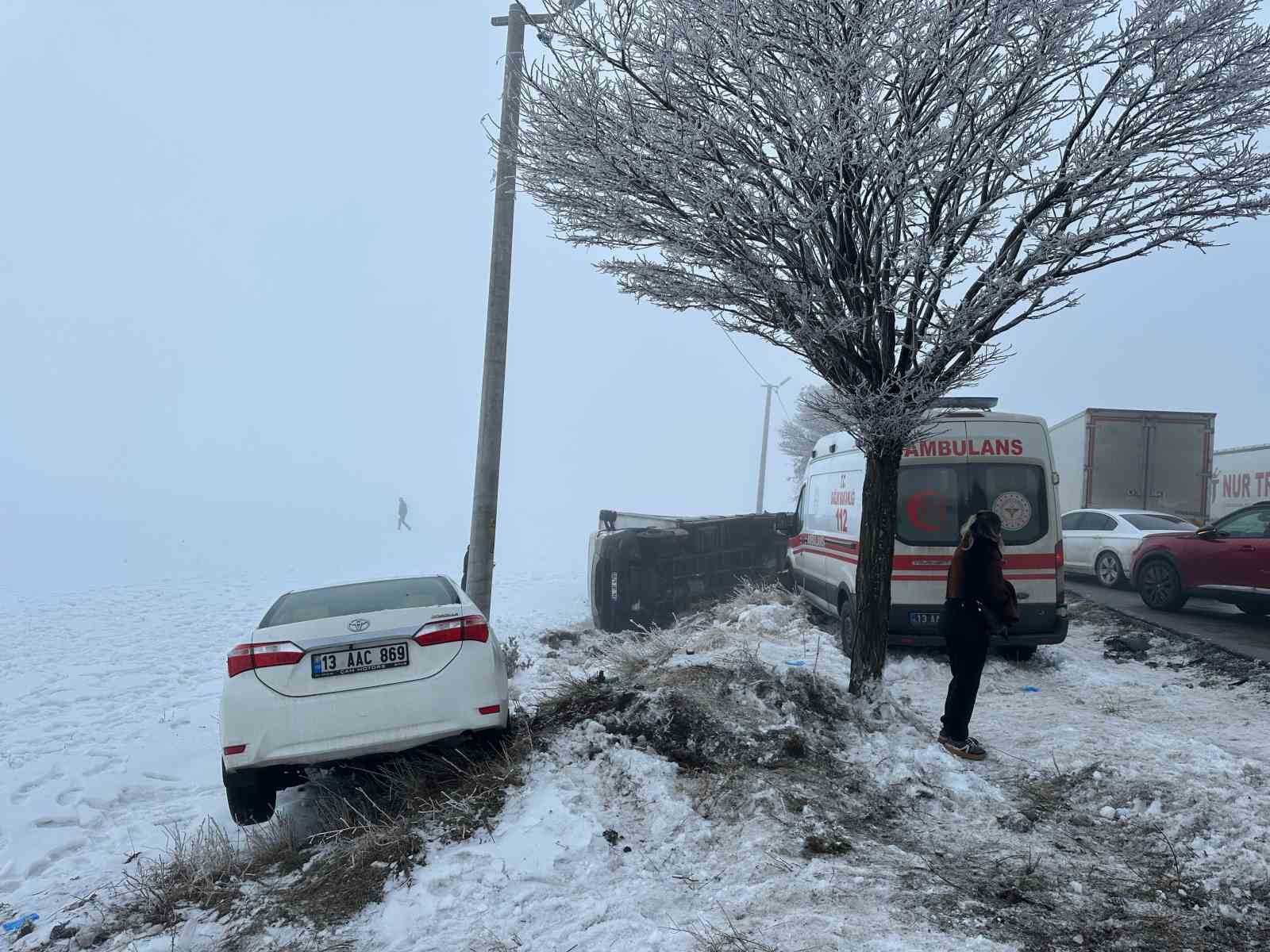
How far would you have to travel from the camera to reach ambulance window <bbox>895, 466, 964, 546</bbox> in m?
7.86

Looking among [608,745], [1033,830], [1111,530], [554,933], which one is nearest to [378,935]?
[554,933]

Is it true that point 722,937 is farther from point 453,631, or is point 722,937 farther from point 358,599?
point 358,599

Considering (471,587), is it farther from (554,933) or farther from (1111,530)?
(1111,530)

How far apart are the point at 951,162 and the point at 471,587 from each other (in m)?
6.21

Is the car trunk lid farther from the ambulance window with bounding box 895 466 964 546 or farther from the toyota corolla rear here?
the ambulance window with bounding box 895 466 964 546

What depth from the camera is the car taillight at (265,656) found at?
459 cm

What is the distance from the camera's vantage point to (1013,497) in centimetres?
789

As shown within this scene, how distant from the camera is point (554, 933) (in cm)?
324

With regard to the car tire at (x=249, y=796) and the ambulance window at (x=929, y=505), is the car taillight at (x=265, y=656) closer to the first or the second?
the car tire at (x=249, y=796)

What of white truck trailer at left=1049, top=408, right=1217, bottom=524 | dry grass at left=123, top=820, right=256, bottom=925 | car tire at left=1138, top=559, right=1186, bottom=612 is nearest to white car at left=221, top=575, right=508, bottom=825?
dry grass at left=123, top=820, right=256, bottom=925

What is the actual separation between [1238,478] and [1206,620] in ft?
30.1

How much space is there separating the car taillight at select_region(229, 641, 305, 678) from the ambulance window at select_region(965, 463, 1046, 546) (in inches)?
247

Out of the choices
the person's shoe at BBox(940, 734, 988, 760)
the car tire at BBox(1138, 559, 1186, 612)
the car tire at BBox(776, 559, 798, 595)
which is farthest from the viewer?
the car tire at BBox(776, 559, 798, 595)

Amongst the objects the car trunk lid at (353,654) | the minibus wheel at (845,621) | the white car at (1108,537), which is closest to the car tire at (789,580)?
the minibus wheel at (845,621)
